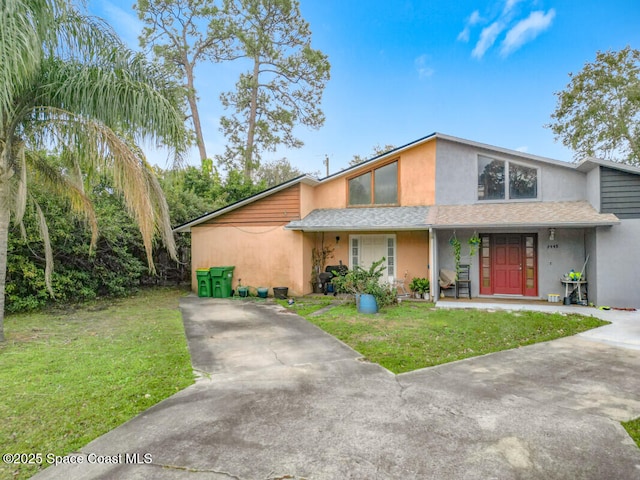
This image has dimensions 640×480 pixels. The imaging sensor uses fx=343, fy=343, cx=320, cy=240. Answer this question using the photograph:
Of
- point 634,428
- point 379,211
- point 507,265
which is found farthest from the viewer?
point 379,211

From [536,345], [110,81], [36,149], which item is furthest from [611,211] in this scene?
[36,149]

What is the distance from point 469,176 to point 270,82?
15161mm

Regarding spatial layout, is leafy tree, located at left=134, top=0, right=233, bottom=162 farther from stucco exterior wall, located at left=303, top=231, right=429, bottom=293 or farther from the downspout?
the downspout

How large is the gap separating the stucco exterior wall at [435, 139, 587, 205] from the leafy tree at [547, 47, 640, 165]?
12.0 meters

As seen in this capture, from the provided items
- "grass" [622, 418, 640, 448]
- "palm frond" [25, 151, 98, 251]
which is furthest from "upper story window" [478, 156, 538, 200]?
"palm frond" [25, 151, 98, 251]

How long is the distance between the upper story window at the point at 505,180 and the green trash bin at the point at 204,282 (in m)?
9.90

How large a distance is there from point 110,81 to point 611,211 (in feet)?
39.8

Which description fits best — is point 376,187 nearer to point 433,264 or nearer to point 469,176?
point 469,176

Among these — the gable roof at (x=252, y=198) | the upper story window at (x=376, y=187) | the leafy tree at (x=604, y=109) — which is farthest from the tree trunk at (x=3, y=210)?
the leafy tree at (x=604, y=109)

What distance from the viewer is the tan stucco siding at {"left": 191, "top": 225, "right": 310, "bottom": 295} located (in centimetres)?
1220

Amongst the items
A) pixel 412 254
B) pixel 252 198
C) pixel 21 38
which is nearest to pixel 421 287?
pixel 412 254

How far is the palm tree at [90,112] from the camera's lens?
5.66 m

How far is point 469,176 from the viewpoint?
11.7 metres

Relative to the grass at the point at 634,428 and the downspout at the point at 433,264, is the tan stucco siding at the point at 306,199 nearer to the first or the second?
the downspout at the point at 433,264
